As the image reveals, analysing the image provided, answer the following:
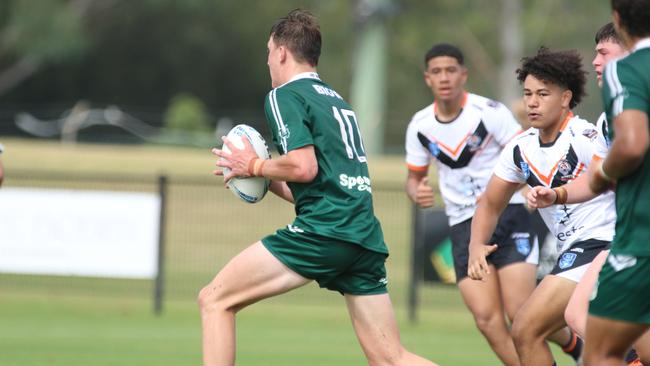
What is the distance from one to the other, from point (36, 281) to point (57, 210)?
4.40ft

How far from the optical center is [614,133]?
5.25 meters

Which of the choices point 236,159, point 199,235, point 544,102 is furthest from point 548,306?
point 199,235

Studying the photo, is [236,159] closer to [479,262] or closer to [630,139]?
[479,262]

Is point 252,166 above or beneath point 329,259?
above

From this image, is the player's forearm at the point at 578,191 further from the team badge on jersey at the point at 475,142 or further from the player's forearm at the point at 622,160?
the team badge on jersey at the point at 475,142

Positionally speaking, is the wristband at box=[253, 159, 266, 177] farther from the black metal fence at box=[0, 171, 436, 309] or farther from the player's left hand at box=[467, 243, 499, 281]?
the black metal fence at box=[0, 171, 436, 309]

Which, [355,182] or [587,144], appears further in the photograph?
[587,144]

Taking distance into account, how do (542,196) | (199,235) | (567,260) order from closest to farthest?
(542,196), (567,260), (199,235)

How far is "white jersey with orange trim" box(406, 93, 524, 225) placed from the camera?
9.00 metres

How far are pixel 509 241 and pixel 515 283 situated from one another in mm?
362

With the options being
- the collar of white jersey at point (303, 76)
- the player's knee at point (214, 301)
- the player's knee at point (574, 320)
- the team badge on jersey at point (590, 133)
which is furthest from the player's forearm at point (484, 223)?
the player's knee at point (214, 301)

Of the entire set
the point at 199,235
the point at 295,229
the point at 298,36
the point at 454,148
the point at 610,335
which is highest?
the point at 298,36

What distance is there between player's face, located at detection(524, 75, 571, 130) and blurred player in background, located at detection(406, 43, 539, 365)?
164 cm

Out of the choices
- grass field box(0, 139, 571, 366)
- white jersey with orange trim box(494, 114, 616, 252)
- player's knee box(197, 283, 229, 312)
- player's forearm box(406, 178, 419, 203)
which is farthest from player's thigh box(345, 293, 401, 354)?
grass field box(0, 139, 571, 366)
